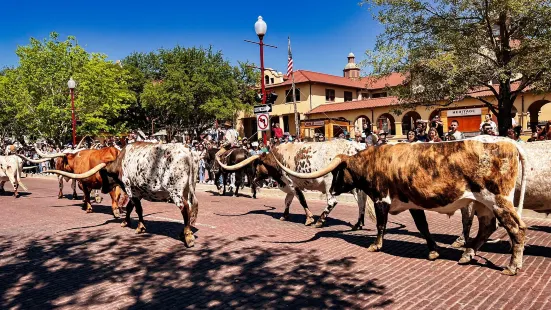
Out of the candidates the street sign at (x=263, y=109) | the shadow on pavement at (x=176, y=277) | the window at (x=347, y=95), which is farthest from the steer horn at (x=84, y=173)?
the window at (x=347, y=95)

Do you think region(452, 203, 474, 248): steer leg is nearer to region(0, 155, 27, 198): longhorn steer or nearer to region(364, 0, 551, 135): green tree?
region(364, 0, 551, 135): green tree

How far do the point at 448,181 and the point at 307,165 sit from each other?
4071 mm

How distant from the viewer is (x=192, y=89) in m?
44.7

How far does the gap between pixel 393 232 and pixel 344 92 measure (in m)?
45.9

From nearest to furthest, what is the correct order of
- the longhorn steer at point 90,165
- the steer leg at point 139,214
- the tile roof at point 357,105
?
the steer leg at point 139,214, the longhorn steer at point 90,165, the tile roof at point 357,105

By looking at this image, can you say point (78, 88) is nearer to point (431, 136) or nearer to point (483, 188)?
point (431, 136)

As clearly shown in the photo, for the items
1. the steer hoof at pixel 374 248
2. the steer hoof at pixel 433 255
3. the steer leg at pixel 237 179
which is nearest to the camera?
the steer hoof at pixel 433 255

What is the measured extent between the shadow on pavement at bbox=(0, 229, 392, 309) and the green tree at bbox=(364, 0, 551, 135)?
1243 cm

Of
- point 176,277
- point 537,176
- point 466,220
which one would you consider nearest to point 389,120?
point 466,220

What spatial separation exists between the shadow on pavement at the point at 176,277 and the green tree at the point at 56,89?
29250mm

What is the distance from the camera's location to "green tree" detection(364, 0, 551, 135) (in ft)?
51.2

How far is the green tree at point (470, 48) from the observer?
615 inches

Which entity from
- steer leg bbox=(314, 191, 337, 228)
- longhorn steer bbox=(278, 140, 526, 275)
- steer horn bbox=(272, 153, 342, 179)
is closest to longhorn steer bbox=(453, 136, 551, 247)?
longhorn steer bbox=(278, 140, 526, 275)

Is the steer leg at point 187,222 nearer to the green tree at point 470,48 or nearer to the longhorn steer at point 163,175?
the longhorn steer at point 163,175
